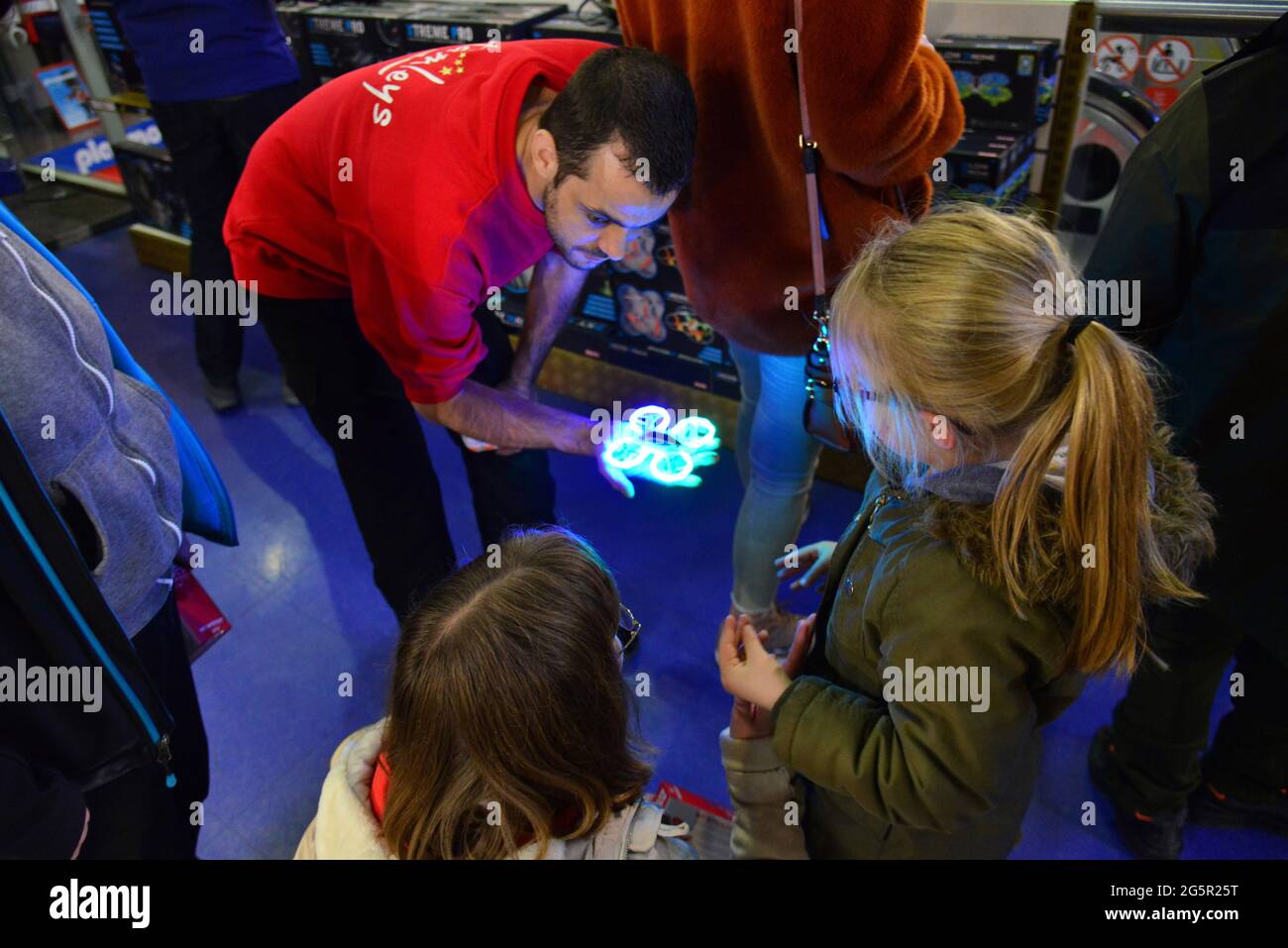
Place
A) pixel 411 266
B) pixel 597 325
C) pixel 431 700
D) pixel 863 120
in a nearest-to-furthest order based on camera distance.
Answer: pixel 431 700, pixel 863 120, pixel 411 266, pixel 597 325

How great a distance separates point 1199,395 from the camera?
1.33 meters

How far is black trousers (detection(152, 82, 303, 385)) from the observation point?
2.84 metres

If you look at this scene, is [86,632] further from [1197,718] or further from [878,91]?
[1197,718]

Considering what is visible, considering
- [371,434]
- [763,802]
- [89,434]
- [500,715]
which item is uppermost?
[89,434]

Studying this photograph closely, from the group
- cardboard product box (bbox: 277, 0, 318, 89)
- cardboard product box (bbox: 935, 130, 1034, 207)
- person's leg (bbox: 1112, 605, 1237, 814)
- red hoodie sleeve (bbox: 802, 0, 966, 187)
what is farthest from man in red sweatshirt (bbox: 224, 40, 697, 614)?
cardboard product box (bbox: 277, 0, 318, 89)

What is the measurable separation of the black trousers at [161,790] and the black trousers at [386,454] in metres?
0.47

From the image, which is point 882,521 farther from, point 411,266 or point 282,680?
point 282,680

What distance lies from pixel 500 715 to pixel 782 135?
983 millimetres

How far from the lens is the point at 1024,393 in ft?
3.05

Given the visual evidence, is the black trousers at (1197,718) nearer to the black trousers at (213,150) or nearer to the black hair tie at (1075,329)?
→ the black hair tie at (1075,329)

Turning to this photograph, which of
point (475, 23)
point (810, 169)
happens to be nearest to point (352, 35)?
point (475, 23)

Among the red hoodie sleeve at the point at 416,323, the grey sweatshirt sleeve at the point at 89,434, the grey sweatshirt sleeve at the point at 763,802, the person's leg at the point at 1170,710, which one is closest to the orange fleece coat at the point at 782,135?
the red hoodie sleeve at the point at 416,323
